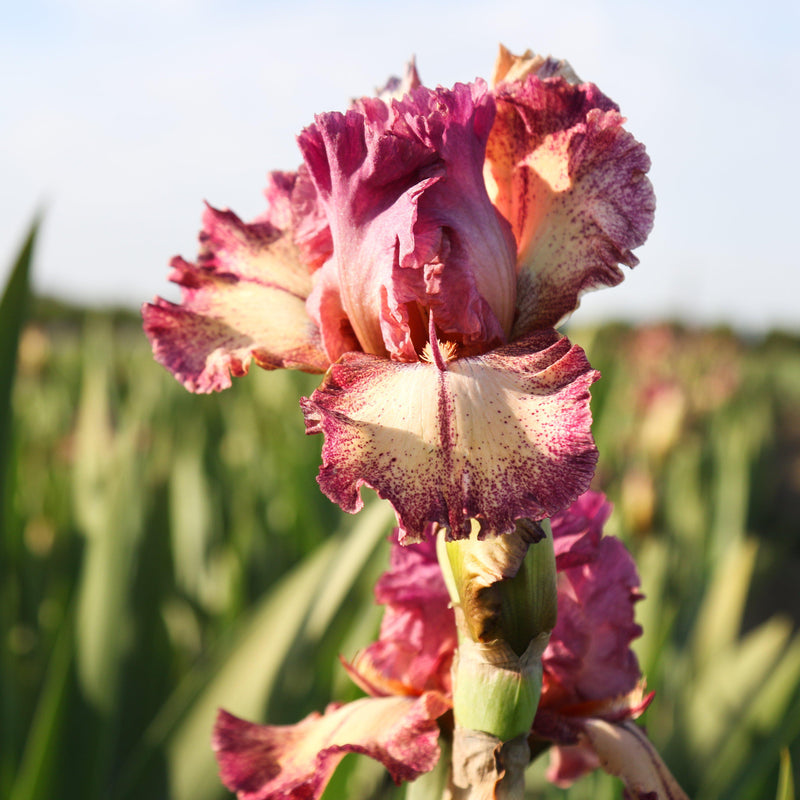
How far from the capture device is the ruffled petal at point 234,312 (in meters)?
0.46

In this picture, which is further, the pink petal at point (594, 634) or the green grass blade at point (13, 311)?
the green grass blade at point (13, 311)

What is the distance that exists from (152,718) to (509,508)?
1.11 metres

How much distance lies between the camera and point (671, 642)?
169cm

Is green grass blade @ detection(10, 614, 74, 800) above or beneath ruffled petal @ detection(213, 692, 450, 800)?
beneath

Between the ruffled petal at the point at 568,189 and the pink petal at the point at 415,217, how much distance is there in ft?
0.08

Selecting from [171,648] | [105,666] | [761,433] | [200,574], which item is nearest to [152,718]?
[171,648]

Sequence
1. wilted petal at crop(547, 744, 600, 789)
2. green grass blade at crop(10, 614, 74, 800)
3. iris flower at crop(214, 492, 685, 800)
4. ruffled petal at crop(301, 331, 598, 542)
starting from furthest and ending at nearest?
green grass blade at crop(10, 614, 74, 800)
wilted petal at crop(547, 744, 600, 789)
iris flower at crop(214, 492, 685, 800)
ruffled petal at crop(301, 331, 598, 542)

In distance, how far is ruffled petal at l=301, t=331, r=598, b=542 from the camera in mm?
336

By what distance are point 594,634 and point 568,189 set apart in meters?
0.26

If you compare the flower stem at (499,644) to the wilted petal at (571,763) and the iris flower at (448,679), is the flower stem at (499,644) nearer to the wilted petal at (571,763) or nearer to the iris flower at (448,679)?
the iris flower at (448,679)

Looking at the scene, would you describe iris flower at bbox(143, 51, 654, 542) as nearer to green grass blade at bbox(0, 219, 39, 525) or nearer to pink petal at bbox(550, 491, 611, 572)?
pink petal at bbox(550, 491, 611, 572)

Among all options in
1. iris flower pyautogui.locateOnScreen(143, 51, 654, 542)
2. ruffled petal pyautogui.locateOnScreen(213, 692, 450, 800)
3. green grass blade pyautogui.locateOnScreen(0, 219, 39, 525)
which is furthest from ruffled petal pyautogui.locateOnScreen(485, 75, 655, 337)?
green grass blade pyautogui.locateOnScreen(0, 219, 39, 525)

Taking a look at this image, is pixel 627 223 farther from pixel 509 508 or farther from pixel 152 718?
pixel 152 718

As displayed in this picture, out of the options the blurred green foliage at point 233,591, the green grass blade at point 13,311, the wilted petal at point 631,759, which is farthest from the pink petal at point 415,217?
the green grass blade at point 13,311
